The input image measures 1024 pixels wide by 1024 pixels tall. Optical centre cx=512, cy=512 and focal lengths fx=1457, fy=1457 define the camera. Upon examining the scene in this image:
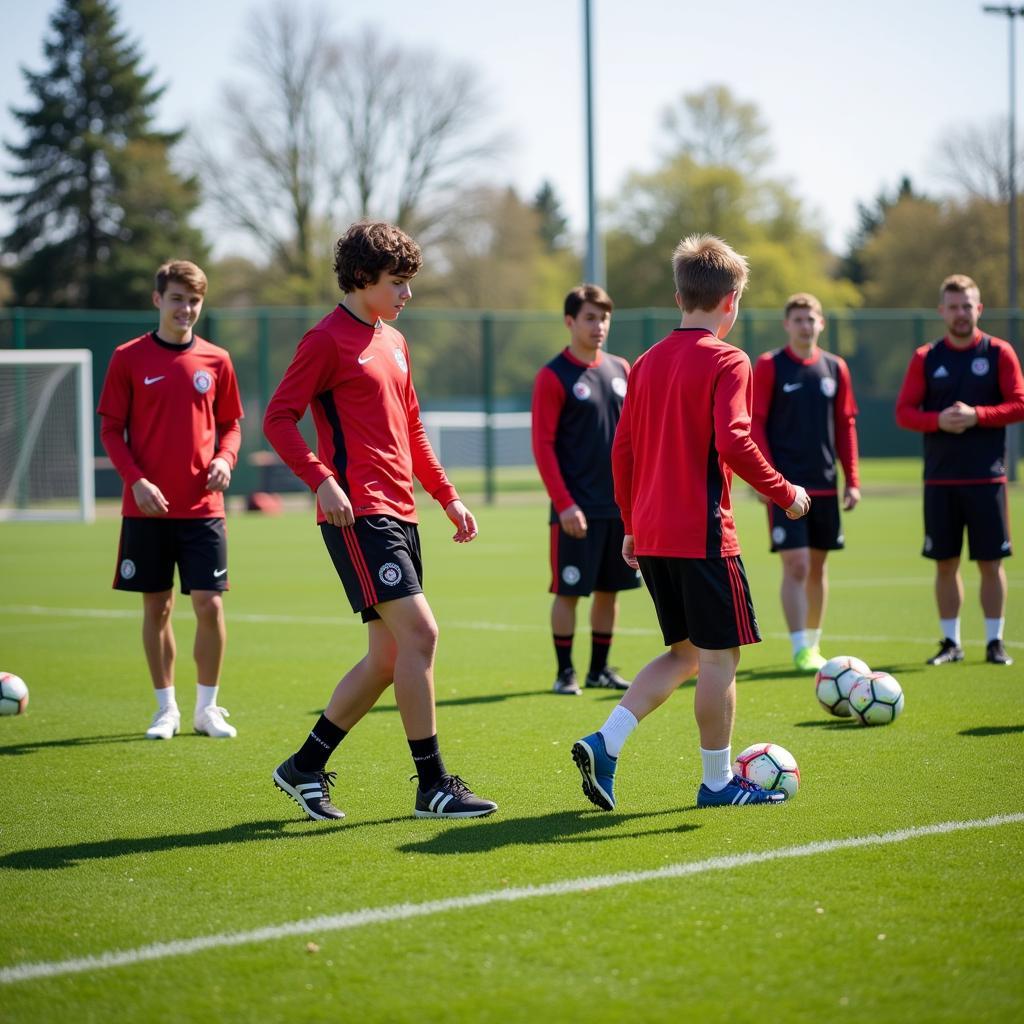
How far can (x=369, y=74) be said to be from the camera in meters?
50.1

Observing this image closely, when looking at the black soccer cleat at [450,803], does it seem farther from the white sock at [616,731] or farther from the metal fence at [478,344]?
the metal fence at [478,344]

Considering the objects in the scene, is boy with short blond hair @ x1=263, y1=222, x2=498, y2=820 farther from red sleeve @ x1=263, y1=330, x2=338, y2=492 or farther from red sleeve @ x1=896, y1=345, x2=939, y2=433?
red sleeve @ x1=896, y1=345, x2=939, y2=433

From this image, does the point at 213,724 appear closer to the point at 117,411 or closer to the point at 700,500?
the point at 117,411

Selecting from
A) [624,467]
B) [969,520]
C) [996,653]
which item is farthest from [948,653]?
[624,467]

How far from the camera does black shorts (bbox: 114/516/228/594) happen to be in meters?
7.26

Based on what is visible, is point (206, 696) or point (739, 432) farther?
point (206, 696)

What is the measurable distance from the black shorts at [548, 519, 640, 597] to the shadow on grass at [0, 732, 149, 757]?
2435 mm

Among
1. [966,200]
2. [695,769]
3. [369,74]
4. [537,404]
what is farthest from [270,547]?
[966,200]

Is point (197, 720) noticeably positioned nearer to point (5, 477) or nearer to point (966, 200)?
point (5, 477)

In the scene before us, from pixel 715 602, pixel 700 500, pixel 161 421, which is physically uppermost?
pixel 161 421

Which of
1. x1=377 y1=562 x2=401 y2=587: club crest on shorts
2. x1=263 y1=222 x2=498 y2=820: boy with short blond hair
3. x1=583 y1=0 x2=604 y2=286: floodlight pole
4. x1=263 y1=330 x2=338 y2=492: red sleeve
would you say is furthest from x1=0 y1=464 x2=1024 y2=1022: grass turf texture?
x1=583 y1=0 x2=604 y2=286: floodlight pole

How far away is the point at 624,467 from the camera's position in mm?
5789

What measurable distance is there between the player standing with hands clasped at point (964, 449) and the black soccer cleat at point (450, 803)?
14.9 feet

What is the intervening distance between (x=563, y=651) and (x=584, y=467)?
1.10m
